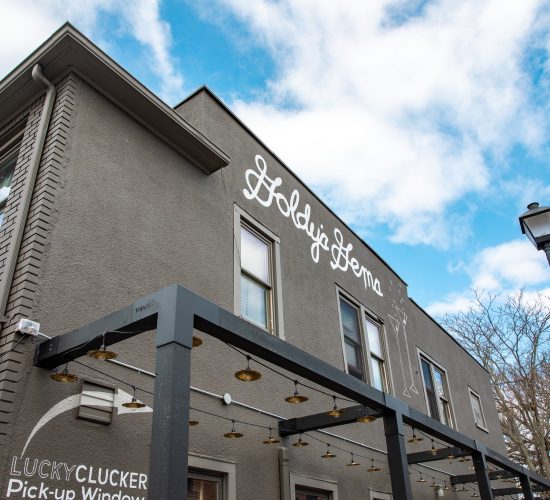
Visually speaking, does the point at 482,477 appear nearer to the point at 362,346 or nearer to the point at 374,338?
the point at 362,346

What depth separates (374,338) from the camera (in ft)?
34.1

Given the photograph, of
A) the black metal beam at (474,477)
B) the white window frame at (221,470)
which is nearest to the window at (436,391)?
the black metal beam at (474,477)

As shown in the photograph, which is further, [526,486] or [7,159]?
[526,486]

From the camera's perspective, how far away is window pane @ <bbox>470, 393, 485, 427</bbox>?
14703 mm

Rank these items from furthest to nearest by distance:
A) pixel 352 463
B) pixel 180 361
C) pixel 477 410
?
1. pixel 477 410
2. pixel 352 463
3. pixel 180 361

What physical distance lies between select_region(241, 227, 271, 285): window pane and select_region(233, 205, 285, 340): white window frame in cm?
7

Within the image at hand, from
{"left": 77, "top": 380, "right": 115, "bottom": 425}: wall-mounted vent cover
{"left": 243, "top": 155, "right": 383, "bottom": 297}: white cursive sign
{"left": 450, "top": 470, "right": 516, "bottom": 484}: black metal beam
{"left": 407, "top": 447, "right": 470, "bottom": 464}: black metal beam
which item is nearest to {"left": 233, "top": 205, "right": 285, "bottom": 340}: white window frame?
{"left": 243, "top": 155, "right": 383, "bottom": 297}: white cursive sign

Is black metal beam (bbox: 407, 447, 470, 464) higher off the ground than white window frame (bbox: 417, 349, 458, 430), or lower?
lower

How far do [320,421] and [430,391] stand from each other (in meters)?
6.76

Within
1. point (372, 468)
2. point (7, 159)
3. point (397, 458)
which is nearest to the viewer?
point (397, 458)

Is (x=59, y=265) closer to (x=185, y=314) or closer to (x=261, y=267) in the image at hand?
(x=185, y=314)

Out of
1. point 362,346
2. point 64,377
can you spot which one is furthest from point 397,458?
point 362,346

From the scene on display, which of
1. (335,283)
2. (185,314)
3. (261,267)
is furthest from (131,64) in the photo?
(335,283)

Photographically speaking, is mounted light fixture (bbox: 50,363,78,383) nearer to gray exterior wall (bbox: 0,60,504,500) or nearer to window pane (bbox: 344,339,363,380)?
gray exterior wall (bbox: 0,60,504,500)
